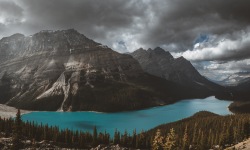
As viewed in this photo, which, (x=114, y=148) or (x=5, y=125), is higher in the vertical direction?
(x=5, y=125)

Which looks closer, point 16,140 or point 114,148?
point 16,140

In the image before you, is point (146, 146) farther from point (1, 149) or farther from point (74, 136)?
point (1, 149)

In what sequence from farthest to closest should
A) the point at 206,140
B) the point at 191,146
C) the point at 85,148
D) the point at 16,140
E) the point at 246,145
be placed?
the point at 206,140 → the point at 191,146 → the point at 85,148 → the point at 16,140 → the point at 246,145

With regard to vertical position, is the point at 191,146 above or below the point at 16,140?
below

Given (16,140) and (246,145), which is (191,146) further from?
(16,140)

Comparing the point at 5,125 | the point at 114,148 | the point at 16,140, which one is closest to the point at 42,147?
the point at 16,140

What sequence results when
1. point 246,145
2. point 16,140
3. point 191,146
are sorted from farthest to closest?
point 191,146 → point 16,140 → point 246,145

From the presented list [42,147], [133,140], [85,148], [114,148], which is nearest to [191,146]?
[133,140]

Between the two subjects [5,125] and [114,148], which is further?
[5,125]

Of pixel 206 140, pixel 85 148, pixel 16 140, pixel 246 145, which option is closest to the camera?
pixel 246 145
